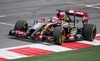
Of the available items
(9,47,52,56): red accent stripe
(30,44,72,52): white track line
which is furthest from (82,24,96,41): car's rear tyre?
(9,47,52,56): red accent stripe

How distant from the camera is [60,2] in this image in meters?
30.9

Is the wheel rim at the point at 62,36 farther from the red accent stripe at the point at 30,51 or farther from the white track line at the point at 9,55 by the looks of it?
the white track line at the point at 9,55

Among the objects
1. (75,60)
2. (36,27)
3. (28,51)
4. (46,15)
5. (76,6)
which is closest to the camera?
(75,60)

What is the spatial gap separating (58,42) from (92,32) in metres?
1.77

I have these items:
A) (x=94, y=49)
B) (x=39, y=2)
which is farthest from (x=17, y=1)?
(x=94, y=49)

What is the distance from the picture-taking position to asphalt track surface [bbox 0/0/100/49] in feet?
74.5

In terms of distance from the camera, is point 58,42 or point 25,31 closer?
point 58,42

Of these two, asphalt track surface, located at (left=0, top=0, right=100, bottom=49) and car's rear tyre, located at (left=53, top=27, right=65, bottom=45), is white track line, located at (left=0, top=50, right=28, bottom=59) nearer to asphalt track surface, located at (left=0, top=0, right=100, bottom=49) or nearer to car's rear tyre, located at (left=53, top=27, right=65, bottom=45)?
car's rear tyre, located at (left=53, top=27, right=65, bottom=45)

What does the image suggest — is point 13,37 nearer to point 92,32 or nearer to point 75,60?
point 92,32

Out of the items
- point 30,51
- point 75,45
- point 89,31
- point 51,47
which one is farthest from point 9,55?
point 89,31

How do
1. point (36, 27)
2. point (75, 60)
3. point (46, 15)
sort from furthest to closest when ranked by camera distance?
point (46, 15)
point (36, 27)
point (75, 60)

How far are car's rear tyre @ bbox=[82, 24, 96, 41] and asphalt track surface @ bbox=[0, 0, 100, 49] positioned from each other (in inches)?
86.5

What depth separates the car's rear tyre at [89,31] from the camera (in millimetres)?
18312

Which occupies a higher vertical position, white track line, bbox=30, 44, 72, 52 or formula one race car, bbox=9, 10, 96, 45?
formula one race car, bbox=9, 10, 96, 45
